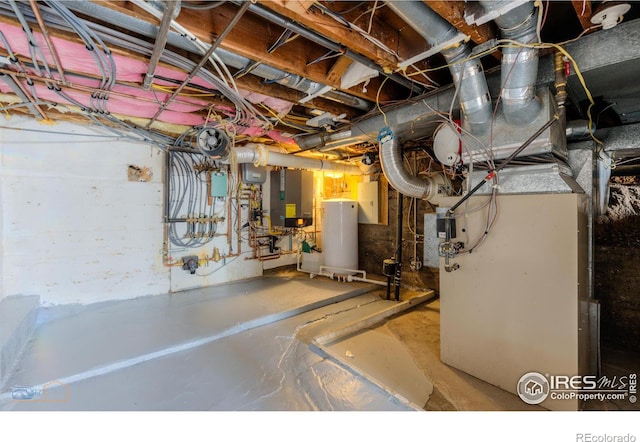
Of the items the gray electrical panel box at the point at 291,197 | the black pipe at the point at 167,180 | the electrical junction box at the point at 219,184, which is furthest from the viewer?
the gray electrical panel box at the point at 291,197

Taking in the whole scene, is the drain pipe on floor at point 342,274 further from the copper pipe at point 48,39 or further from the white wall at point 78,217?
the copper pipe at point 48,39

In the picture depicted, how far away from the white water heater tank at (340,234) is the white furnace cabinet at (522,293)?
7.20 feet

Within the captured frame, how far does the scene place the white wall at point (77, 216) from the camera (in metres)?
2.64

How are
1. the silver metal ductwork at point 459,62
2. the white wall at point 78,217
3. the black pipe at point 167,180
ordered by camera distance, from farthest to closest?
the black pipe at point 167,180 < the white wall at point 78,217 < the silver metal ductwork at point 459,62

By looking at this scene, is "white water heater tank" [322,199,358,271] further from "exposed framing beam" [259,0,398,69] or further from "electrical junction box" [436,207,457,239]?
"exposed framing beam" [259,0,398,69]

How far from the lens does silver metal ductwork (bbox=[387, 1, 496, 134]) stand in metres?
1.26

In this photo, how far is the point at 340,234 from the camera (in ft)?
13.6

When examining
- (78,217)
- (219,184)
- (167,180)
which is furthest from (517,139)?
(78,217)

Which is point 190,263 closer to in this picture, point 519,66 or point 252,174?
point 252,174

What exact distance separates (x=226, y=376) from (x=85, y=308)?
223 cm

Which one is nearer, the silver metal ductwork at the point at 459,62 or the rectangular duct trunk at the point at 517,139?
the silver metal ductwork at the point at 459,62

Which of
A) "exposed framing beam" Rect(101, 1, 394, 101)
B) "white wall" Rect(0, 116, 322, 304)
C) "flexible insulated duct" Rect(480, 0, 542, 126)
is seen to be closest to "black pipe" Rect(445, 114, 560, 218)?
"flexible insulated duct" Rect(480, 0, 542, 126)

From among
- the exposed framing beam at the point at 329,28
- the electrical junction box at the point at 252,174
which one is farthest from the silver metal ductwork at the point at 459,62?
the electrical junction box at the point at 252,174

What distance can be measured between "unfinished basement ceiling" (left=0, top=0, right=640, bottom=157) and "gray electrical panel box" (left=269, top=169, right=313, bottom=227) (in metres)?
1.57
